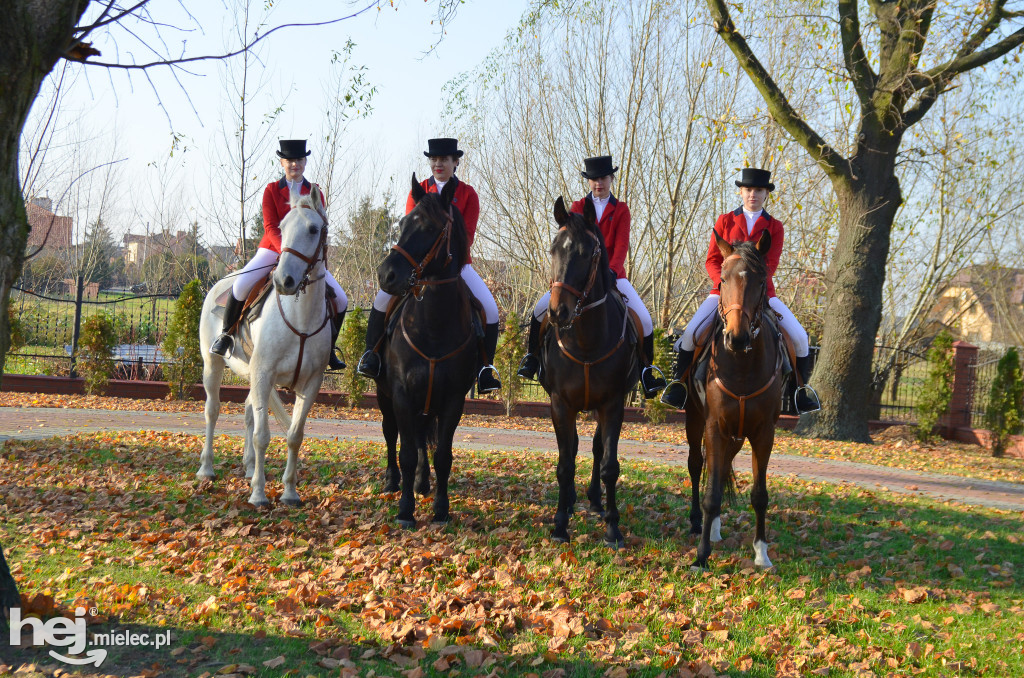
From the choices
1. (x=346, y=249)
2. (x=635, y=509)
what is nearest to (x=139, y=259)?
(x=346, y=249)

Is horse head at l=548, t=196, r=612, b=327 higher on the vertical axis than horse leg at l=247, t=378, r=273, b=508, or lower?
higher

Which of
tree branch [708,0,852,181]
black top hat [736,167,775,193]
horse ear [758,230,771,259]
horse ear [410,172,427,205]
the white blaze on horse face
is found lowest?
the white blaze on horse face

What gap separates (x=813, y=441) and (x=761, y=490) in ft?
33.2

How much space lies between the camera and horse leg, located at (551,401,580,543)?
688cm

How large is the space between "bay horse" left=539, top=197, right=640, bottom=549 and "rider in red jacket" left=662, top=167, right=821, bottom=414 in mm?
490

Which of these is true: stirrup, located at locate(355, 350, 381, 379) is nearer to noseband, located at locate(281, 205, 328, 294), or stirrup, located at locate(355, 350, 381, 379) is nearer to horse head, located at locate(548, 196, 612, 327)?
noseband, located at locate(281, 205, 328, 294)

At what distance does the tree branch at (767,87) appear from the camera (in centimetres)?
1505

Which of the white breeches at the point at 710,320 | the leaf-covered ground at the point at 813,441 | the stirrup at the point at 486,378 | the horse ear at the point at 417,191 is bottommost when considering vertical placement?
the leaf-covered ground at the point at 813,441

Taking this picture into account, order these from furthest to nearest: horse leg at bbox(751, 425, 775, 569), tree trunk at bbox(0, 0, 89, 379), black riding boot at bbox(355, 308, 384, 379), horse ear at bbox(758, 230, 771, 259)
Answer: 1. black riding boot at bbox(355, 308, 384, 379)
2. horse leg at bbox(751, 425, 775, 569)
3. horse ear at bbox(758, 230, 771, 259)
4. tree trunk at bbox(0, 0, 89, 379)

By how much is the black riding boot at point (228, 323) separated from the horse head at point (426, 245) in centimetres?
256

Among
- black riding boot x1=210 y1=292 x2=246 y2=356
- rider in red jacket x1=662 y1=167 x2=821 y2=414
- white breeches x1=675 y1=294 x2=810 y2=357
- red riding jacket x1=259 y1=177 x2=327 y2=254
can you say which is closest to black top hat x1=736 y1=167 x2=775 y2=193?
rider in red jacket x1=662 y1=167 x2=821 y2=414

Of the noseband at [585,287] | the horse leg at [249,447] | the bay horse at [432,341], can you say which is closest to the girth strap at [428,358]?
the bay horse at [432,341]

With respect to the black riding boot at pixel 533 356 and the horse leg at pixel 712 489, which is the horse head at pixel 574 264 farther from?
the horse leg at pixel 712 489

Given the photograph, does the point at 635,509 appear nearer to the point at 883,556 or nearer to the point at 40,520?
the point at 883,556
